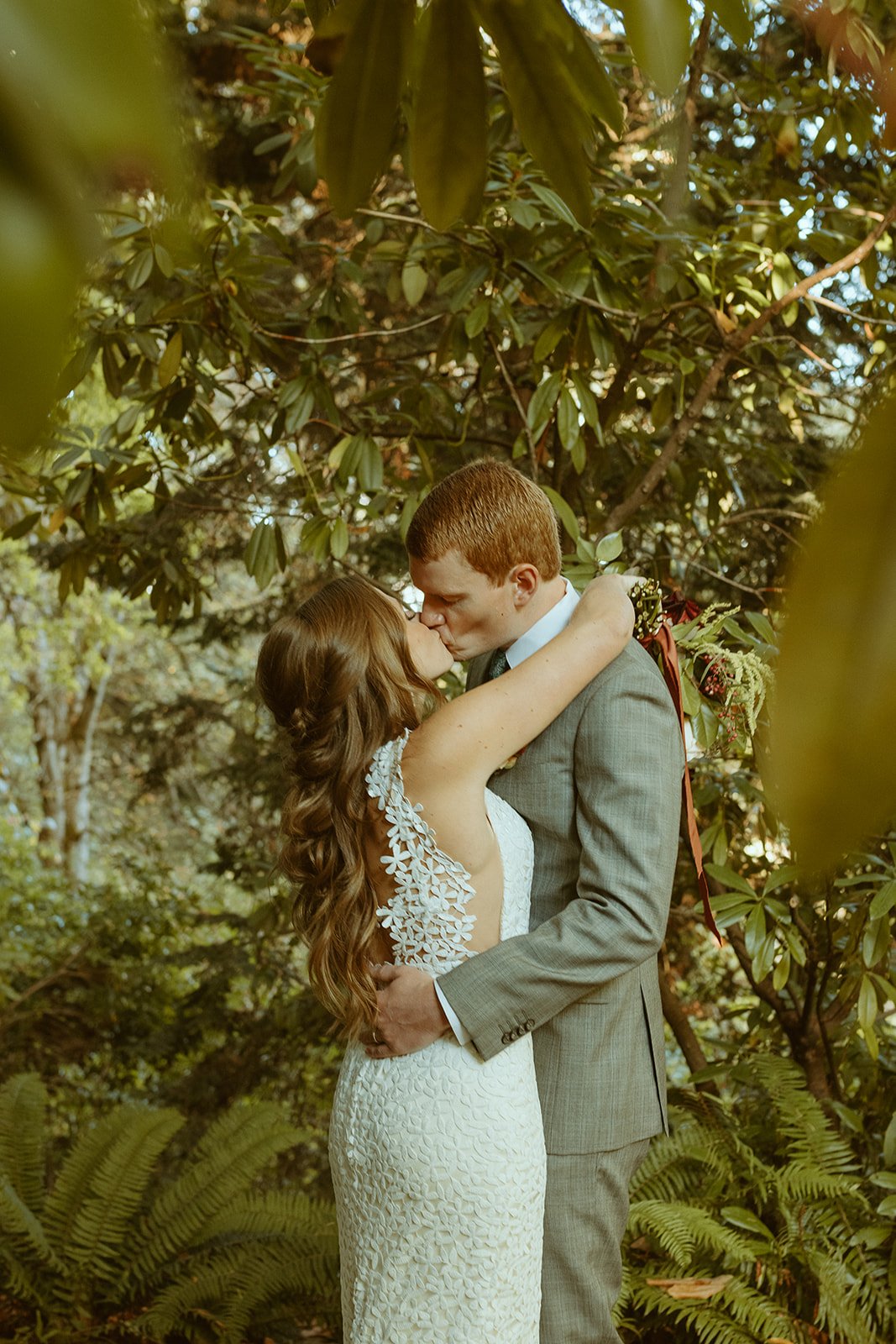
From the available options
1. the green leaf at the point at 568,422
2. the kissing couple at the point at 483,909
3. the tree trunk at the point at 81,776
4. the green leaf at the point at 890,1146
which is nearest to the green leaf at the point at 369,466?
the green leaf at the point at 568,422

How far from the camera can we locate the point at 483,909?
5.56 feet

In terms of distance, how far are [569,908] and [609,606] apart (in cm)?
44

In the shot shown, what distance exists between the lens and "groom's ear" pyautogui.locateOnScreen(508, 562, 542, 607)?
180 cm

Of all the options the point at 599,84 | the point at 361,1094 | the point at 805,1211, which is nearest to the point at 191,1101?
the point at 805,1211

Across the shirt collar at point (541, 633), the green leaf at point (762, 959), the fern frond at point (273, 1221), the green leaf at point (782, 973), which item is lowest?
the fern frond at point (273, 1221)

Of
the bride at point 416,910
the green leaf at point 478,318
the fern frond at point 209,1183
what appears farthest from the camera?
the fern frond at point 209,1183

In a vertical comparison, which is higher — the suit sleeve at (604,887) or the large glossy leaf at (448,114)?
the large glossy leaf at (448,114)

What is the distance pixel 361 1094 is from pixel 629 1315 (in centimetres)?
154

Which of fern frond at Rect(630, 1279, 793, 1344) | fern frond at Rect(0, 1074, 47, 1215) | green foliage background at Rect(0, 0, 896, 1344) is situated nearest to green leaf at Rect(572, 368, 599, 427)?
green foliage background at Rect(0, 0, 896, 1344)

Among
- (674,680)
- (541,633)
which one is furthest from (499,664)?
(674,680)

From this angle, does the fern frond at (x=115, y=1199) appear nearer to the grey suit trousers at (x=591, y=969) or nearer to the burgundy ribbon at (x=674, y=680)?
the grey suit trousers at (x=591, y=969)

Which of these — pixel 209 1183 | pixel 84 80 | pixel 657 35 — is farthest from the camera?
pixel 209 1183

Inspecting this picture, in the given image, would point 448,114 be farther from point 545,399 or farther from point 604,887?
point 545,399

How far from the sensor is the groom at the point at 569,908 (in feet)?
5.33
